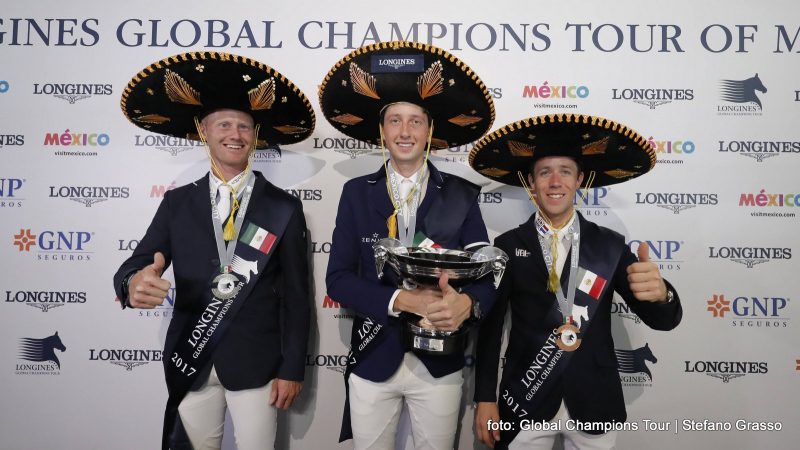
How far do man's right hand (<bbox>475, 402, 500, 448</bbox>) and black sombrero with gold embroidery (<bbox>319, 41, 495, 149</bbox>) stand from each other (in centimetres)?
121

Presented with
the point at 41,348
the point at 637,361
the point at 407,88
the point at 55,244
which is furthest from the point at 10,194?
the point at 637,361

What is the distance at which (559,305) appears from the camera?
1849mm

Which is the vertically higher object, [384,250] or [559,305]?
[384,250]

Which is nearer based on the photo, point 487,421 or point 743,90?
point 487,421

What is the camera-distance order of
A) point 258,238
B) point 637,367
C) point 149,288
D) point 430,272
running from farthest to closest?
point 637,367, point 258,238, point 149,288, point 430,272

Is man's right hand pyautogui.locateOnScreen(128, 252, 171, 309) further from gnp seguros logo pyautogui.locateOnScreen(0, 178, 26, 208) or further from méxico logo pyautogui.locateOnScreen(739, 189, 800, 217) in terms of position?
méxico logo pyautogui.locateOnScreen(739, 189, 800, 217)

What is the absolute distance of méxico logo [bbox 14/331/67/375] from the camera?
8.43ft

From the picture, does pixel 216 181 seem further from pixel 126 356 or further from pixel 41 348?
pixel 41 348

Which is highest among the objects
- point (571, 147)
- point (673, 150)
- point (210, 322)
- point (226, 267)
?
point (673, 150)

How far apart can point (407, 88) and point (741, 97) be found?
207cm

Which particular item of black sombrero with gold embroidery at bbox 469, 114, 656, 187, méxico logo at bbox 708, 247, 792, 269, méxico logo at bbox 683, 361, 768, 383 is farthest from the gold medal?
méxico logo at bbox 708, 247, 792, 269

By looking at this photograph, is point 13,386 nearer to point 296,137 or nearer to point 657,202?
point 296,137

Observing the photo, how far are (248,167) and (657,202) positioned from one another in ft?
7.32

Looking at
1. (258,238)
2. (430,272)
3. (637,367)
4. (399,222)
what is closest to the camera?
(430,272)
